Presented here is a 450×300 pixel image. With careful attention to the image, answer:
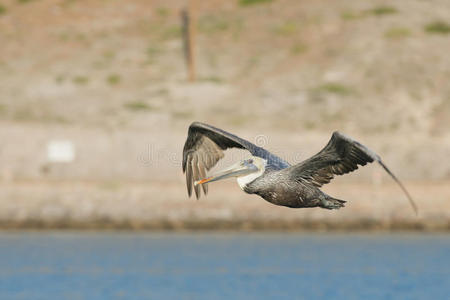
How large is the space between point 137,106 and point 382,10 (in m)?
20.2

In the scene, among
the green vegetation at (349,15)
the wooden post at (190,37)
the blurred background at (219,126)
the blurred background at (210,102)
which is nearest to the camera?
the blurred background at (219,126)

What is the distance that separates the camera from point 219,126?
180 feet

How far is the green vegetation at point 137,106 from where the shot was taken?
59250mm

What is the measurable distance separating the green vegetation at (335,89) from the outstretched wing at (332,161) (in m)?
45.5

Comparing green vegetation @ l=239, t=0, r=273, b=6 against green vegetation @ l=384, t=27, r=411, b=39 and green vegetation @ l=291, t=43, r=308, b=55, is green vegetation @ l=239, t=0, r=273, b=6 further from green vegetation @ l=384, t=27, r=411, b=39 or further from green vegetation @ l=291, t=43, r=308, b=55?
green vegetation @ l=384, t=27, r=411, b=39

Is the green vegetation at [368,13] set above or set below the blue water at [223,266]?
above

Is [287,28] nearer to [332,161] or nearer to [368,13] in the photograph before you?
Result: [368,13]

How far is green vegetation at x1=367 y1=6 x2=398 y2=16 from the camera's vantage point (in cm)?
6794

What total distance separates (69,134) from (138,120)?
6391mm

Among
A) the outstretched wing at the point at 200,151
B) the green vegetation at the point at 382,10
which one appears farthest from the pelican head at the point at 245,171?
the green vegetation at the point at 382,10

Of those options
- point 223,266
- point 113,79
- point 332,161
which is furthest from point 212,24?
point 332,161

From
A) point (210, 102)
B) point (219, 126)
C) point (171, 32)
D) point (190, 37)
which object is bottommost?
point (219, 126)

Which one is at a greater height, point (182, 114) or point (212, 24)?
point (212, 24)

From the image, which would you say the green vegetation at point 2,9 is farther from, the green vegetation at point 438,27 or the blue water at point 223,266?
the blue water at point 223,266
